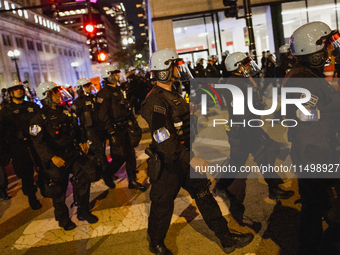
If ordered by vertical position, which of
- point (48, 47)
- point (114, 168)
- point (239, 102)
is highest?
point (48, 47)

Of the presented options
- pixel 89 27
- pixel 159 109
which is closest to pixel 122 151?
pixel 159 109

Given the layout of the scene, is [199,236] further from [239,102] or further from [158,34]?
[158,34]

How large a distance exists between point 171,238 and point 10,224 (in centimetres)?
291

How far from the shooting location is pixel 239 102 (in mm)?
4375

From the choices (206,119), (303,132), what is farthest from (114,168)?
(206,119)

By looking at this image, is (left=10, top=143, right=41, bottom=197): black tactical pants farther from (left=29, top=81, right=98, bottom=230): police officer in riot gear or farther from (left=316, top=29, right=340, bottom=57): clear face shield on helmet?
(left=316, top=29, right=340, bottom=57): clear face shield on helmet

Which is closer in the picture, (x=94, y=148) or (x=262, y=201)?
(x=262, y=201)

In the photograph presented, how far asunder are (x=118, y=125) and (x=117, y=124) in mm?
26

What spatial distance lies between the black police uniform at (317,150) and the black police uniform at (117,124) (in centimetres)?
332

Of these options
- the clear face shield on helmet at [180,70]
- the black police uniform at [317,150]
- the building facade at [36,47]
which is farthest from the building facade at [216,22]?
Answer: the building facade at [36,47]

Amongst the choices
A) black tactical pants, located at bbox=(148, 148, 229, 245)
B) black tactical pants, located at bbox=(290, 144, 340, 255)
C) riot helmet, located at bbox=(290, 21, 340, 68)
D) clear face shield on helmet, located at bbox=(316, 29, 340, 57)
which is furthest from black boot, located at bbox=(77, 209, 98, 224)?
clear face shield on helmet, located at bbox=(316, 29, 340, 57)

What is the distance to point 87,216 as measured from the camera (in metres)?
4.71

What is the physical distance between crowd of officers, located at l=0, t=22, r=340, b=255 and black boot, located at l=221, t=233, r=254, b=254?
11 millimetres

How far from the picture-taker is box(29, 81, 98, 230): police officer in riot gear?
13.9 ft
